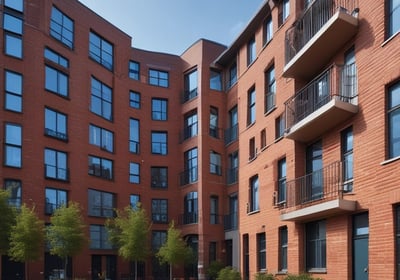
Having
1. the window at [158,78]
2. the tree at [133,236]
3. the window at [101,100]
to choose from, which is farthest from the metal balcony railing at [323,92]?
the window at [158,78]

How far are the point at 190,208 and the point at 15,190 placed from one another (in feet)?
45.2

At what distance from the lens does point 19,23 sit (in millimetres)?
34062

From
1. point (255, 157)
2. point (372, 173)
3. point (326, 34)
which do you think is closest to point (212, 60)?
point (255, 157)

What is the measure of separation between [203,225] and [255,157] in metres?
12.8

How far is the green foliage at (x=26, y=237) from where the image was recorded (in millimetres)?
27859

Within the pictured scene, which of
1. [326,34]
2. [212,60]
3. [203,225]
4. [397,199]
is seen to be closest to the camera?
[397,199]

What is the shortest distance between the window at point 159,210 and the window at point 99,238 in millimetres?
5633

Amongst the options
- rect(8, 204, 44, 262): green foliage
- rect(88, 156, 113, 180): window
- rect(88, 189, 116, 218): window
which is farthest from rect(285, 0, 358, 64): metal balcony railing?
rect(88, 189, 116, 218): window

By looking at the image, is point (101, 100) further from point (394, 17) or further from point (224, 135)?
point (394, 17)

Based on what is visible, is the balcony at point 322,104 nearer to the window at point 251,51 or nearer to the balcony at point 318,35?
the balcony at point 318,35

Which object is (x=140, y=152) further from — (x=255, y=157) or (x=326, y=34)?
(x=326, y=34)

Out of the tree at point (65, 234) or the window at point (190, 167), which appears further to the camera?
the window at point (190, 167)

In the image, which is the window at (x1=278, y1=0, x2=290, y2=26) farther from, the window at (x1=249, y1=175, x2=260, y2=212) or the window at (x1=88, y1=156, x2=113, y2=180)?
the window at (x1=88, y1=156, x2=113, y2=180)

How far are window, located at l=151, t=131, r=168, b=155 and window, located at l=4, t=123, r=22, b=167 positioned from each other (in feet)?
→ 45.2
